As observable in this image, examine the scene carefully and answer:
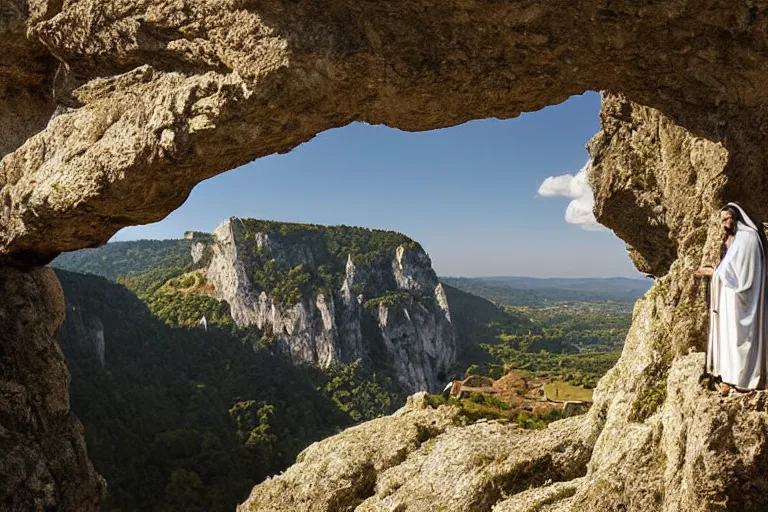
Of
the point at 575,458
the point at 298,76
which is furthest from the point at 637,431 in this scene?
the point at 298,76

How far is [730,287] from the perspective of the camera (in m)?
6.14

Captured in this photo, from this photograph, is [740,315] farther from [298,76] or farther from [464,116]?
[298,76]

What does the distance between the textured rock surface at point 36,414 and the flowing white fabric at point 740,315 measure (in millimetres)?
13466

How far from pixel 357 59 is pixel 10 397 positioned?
11392 mm

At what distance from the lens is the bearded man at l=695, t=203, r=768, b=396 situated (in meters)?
5.76

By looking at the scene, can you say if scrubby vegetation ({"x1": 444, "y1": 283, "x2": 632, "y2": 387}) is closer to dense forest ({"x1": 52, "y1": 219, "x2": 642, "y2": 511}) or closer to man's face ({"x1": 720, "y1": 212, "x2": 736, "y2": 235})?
dense forest ({"x1": 52, "y1": 219, "x2": 642, "y2": 511})

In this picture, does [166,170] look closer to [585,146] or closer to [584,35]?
[584,35]

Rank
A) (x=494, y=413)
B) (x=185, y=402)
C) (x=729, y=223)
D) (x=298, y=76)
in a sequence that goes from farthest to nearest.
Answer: (x=185, y=402) → (x=494, y=413) → (x=298, y=76) → (x=729, y=223)

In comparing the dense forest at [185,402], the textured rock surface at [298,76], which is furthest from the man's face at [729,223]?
the dense forest at [185,402]

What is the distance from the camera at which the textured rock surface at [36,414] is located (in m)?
10.7

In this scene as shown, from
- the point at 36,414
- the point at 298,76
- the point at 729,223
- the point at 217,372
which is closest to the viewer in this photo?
the point at 729,223

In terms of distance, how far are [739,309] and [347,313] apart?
110m

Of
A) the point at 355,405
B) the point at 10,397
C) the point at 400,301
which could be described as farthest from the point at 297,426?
the point at 10,397

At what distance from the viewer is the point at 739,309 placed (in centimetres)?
605
